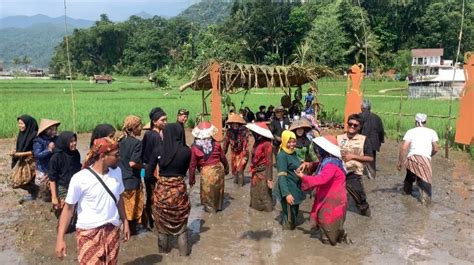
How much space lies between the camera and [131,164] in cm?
520

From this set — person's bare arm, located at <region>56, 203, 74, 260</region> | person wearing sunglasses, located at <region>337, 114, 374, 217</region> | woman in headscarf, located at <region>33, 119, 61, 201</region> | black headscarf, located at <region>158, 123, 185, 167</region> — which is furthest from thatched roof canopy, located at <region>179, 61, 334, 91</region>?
person's bare arm, located at <region>56, 203, 74, 260</region>

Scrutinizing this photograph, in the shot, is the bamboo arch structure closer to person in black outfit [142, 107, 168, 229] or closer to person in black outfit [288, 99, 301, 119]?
person in black outfit [288, 99, 301, 119]

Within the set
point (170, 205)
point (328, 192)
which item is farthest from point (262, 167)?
point (170, 205)

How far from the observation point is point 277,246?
18.1 feet

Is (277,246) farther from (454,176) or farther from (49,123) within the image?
(454,176)

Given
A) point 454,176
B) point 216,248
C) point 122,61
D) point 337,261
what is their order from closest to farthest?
point 337,261 → point 216,248 → point 454,176 → point 122,61

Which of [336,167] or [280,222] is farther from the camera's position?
[280,222]

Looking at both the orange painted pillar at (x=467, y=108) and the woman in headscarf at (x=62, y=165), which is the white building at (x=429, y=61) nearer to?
the orange painted pillar at (x=467, y=108)

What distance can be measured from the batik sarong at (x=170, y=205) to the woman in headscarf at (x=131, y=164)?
0.52 metres

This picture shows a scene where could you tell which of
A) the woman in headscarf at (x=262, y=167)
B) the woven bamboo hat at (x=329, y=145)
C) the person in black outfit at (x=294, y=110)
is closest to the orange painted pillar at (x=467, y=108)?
the person in black outfit at (x=294, y=110)

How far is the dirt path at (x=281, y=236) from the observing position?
5.15 m

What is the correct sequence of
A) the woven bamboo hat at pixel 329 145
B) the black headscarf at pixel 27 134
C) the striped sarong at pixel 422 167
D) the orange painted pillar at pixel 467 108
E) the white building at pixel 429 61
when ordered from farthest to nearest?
the white building at pixel 429 61 < the orange painted pillar at pixel 467 108 < the striped sarong at pixel 422 167 < the black headscarf at pixel 27 134 < the woven bamboo hat at pixel 329 145

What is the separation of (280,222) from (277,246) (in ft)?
2.66

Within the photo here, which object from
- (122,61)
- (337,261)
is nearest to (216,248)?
(337,261)
